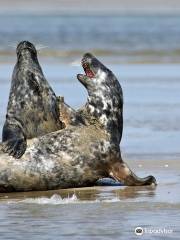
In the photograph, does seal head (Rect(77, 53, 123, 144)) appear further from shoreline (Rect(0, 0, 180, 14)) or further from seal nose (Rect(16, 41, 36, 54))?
shoreline (Rect(0, 0, 180, 14))

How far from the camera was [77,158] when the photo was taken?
9914 millimetres

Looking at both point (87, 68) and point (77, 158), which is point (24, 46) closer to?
point (87, 68)

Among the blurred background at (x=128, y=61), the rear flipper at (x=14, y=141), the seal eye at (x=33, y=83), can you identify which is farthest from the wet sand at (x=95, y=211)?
the blurred background at (x=128, y=61)

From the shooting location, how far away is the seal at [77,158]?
976 centimetres

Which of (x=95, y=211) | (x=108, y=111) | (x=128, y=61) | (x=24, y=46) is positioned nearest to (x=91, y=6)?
(x=128, y=61)

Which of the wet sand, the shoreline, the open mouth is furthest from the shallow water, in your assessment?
the shoreline

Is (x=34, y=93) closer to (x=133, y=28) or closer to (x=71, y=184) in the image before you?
(x=71, y=184)

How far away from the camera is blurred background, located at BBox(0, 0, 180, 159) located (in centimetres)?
1319

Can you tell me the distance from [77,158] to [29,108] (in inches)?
35.6

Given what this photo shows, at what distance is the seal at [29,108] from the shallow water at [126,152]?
1.40ft

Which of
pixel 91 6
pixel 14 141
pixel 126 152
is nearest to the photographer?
pixel 14 141

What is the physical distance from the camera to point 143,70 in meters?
21.3

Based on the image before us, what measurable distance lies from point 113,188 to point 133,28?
27.4m

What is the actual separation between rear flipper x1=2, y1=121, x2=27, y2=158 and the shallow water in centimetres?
39
